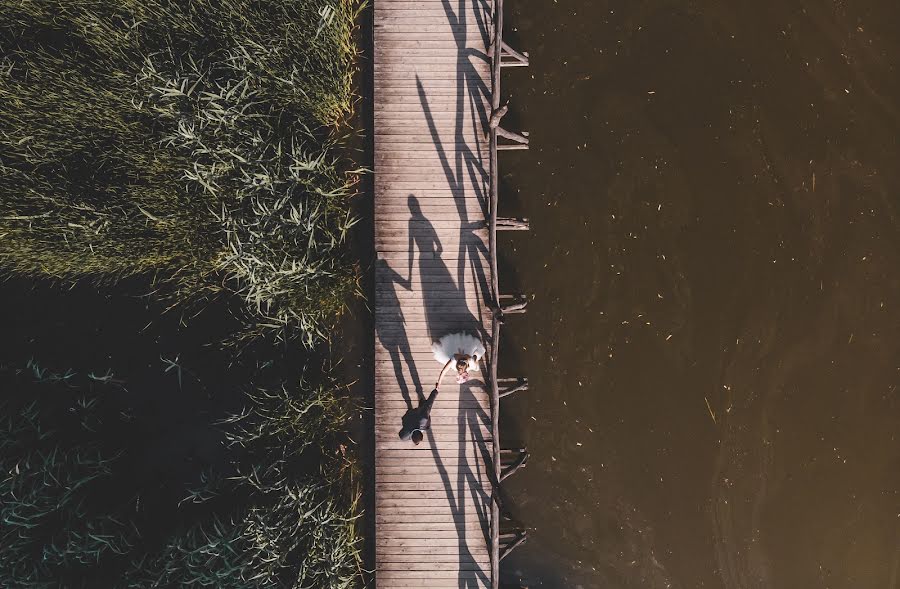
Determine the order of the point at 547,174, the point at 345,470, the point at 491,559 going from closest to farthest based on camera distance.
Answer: the point at 491,559 < the point at 345,470 < the point at 547,174

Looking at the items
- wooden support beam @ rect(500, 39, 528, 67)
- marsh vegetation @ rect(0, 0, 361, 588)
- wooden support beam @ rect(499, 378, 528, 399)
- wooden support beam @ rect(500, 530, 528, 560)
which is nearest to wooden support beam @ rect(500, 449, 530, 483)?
wooden support beam @ rect(500, 530, 528, 560)

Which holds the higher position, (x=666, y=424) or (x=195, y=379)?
(x=195, y=379)

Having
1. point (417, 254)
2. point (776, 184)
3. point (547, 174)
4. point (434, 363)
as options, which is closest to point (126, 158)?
point (417, 254)

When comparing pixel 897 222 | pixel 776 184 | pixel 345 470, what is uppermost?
pixel 776 184

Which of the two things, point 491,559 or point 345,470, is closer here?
point 491,559

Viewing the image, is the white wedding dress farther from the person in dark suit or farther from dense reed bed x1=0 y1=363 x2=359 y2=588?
dense reed bed x1=0 y1=363 x2=359 y2=588

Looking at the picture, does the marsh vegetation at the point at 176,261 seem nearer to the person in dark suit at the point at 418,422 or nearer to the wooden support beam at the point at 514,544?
the person in dark suit at the point at 418,422

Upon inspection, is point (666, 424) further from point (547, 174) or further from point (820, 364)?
point (547, 174)
